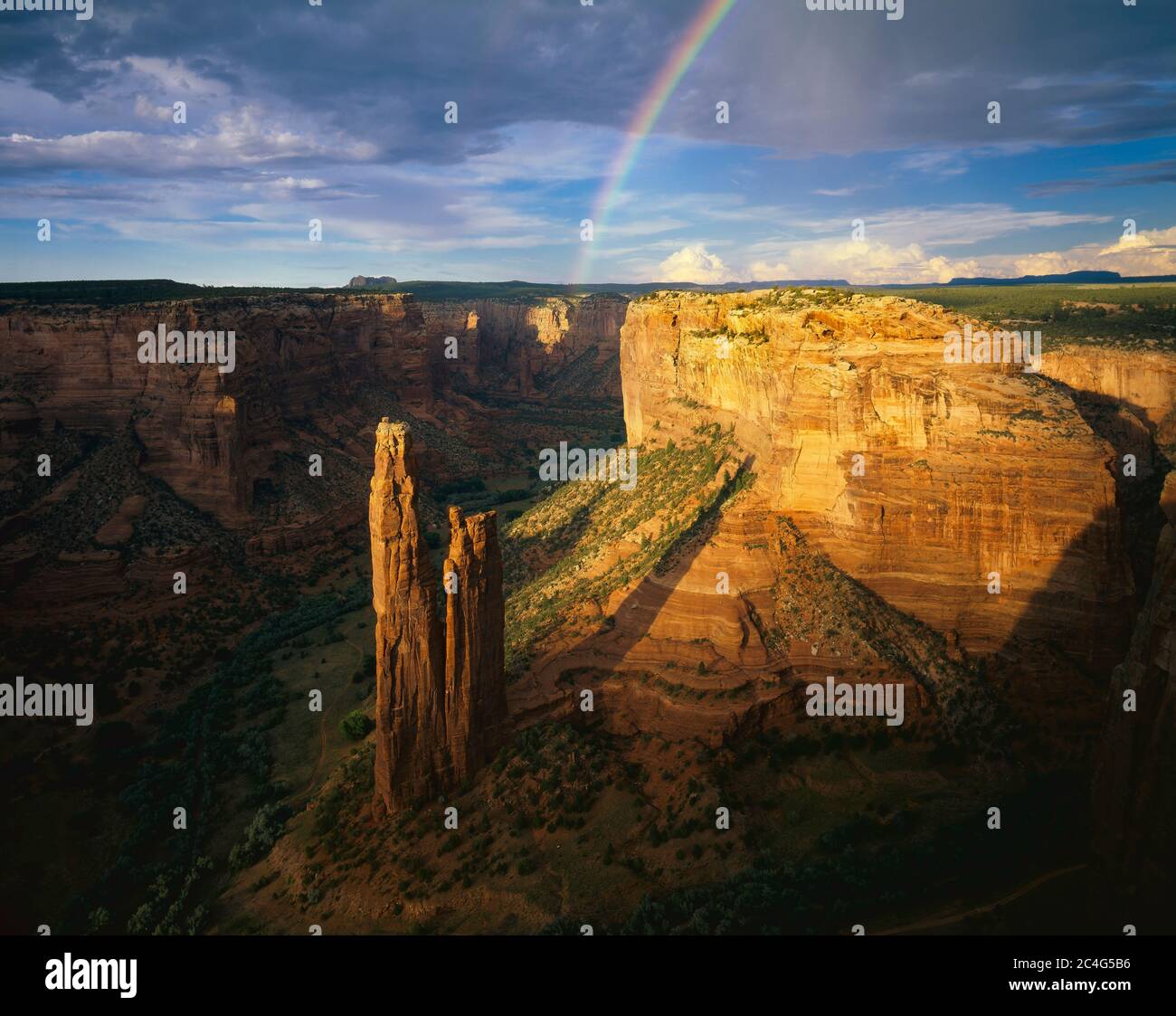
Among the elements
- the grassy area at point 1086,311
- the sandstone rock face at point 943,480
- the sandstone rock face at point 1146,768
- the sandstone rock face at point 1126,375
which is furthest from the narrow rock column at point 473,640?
the sandstone rock face at point 1126,375

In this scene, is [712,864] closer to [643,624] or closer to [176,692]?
[643,624]

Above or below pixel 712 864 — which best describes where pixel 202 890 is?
below

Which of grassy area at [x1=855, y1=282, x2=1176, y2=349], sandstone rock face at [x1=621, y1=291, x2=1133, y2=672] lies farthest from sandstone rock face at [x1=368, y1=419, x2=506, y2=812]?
grassy area at [x1=855, y1=282, x2=1176, y2=349]

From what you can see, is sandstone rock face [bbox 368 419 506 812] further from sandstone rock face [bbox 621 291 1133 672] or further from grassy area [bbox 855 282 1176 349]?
grassy area [bbox 855 282 1176 349]

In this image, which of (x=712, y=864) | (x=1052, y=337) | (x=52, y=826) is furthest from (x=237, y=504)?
(x=1052, y=337)

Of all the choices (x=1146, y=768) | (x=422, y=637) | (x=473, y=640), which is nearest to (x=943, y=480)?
(x=1146, y=768)
